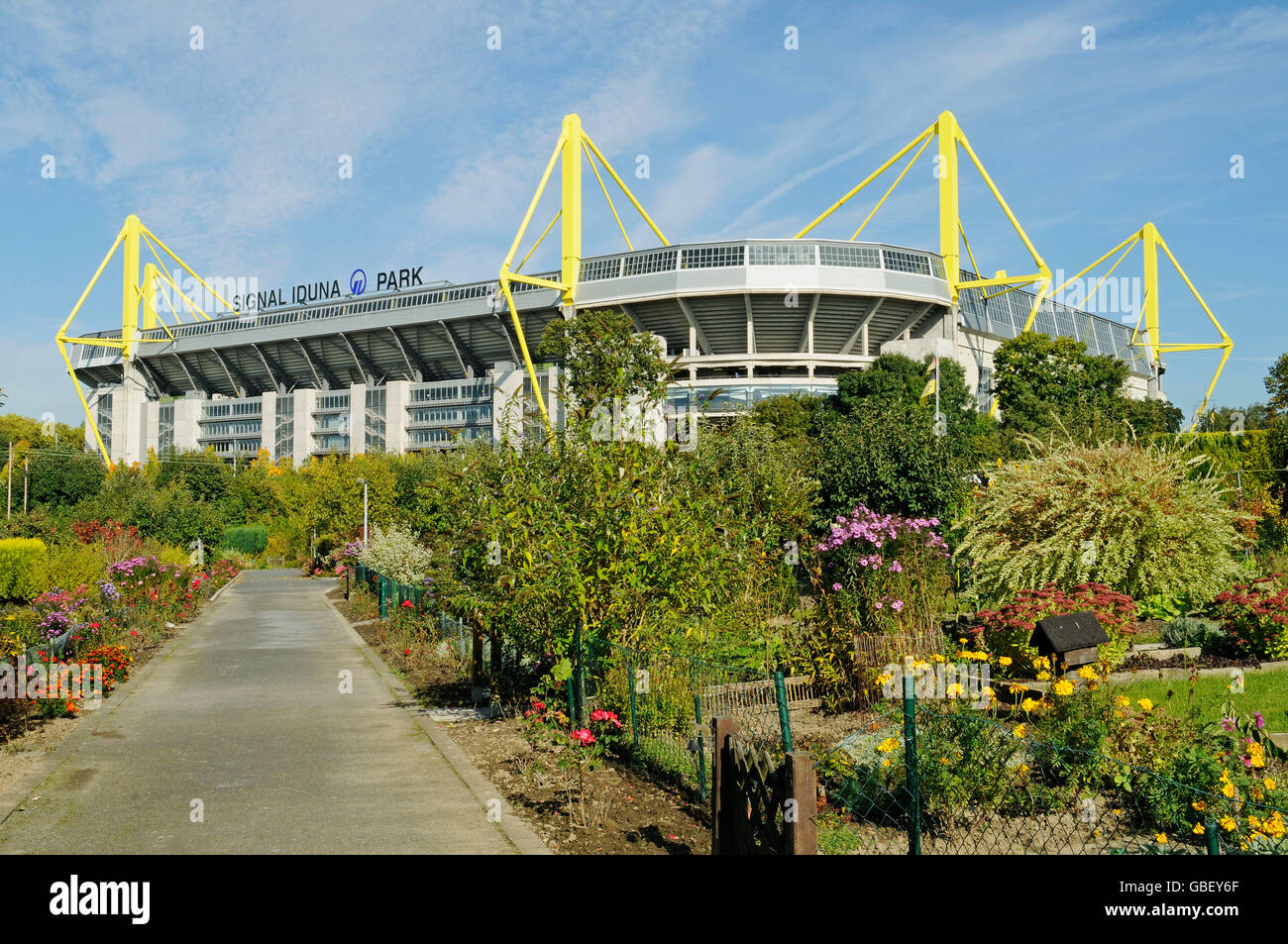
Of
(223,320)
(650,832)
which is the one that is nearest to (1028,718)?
(650,832)

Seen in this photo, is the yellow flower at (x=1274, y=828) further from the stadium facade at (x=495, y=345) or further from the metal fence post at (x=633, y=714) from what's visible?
the stadium facade at (x=495, y=345)

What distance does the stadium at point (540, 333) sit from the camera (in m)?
73.8

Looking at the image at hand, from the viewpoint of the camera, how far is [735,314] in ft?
246

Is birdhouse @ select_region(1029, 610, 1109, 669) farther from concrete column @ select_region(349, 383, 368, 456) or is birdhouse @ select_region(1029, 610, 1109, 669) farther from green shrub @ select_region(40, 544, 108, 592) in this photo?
concrete column @ select_region(349, 383, 368, 456)

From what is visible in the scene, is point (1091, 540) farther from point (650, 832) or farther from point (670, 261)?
point (670, 261)

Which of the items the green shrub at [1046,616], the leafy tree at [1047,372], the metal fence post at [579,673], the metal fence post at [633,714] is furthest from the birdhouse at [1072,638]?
the leafy tree at [1047,372]

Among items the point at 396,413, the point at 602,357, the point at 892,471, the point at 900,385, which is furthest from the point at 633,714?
the point at 396,413

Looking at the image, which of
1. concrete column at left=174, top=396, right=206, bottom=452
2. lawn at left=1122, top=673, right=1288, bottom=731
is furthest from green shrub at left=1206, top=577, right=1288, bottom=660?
concrete column at left=174, top=396, right=206, bottom=452

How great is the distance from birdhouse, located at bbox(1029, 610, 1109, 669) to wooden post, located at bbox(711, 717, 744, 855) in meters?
5.08

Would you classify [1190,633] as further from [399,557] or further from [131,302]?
[131,302]

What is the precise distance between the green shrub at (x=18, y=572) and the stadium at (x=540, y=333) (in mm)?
36654

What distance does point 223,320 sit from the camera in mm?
108312

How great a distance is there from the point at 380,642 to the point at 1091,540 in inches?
530

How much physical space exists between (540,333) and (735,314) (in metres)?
20.3
